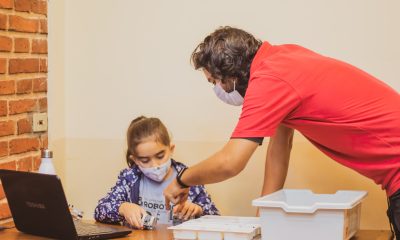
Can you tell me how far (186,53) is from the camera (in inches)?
117

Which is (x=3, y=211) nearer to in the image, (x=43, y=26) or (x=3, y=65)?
(x=3, y=65)

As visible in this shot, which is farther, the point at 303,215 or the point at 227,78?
the point at 227,78

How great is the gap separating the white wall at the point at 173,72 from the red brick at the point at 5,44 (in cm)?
36

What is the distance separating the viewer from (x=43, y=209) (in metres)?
2.07

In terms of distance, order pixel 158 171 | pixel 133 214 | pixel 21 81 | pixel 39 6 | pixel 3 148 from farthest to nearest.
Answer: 1. pixel 39 6
2. pixel 21 81
3. pixel 3 148
4. pixel 158 171
5. pixel 133 214

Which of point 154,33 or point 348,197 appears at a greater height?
point 154,33

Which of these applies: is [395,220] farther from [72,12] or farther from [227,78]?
[72,12]

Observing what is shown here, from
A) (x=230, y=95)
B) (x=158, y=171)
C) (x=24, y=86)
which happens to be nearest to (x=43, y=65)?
(x=24, y=86)

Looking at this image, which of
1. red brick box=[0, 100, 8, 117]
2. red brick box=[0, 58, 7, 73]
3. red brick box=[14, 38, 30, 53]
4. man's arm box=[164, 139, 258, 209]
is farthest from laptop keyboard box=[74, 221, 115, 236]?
red brick box=[14, 38, 30, 53]

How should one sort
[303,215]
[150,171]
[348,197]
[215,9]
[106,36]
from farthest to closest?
[106,36], [215,9], [150,171], [348,197], [303,215]

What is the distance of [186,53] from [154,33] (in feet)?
0.61

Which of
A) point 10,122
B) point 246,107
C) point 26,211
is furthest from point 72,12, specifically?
point 246,107

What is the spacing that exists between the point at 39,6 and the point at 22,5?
0.14 m

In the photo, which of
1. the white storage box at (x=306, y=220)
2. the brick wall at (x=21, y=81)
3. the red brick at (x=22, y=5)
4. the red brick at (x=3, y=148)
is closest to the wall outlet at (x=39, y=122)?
the brick wall at (x=21, y=81)
